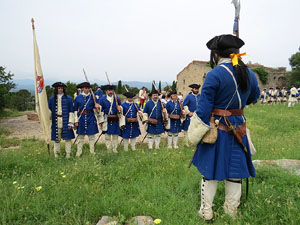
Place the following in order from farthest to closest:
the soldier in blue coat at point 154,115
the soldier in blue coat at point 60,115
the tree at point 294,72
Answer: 1. the tree at point 294,72
2. the soldier in blue coat at point 154,115
3. the soldier in blue coat at point 60,115

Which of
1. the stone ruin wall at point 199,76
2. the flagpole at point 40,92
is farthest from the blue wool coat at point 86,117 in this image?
the stone ruin wall at point 199,76

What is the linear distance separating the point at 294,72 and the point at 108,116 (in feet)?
142

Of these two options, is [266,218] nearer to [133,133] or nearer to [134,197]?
[134,197]

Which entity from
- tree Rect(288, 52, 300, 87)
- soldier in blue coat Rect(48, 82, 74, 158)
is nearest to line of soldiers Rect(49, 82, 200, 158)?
soldier in blue coat Rect(48, 82, 74, 158)

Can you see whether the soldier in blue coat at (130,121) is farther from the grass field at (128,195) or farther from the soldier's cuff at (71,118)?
the grass field at (128,195)

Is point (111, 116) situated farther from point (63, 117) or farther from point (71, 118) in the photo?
point (63, 117)

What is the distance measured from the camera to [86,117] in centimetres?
658

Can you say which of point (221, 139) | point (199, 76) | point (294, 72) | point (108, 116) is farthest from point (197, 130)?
point (294, 72)

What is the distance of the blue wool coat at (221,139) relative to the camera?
2.49m

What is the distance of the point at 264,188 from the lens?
129 inches

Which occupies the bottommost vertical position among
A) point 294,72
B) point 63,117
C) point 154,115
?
point 154,115

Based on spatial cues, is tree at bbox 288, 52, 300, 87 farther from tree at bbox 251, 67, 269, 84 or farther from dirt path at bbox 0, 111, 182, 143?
dirt path at bbox 0, 111, 182, 143

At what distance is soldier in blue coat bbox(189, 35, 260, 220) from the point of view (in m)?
2.50

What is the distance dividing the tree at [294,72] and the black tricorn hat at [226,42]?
1710 inches
